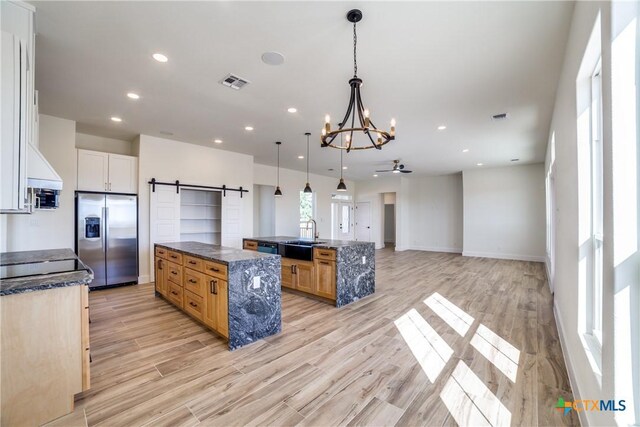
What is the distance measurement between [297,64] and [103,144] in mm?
Answer: 5214

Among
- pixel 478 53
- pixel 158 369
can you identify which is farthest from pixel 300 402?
pixel 478 53

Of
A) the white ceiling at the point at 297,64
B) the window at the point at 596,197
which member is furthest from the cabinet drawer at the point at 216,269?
the window at the point at 596,197

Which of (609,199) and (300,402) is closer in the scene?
(609,199)

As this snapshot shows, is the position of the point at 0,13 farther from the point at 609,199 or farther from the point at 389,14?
the point at 609,199

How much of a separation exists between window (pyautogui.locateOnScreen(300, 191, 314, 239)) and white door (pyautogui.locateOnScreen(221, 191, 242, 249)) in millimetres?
3292

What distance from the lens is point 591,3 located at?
5.33ft

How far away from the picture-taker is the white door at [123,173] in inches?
209

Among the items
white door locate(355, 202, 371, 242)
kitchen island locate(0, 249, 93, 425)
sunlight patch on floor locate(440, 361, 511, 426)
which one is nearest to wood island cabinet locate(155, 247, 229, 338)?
kitchen island locate(0, 249, 93, 425)

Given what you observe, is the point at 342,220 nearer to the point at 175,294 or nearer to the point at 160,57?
the point at 175,294

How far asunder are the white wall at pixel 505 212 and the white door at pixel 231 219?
736 centimetres

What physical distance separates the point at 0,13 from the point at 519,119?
20.5 ft

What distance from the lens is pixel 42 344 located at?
1855 millimetres

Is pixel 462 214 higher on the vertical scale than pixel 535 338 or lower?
higher

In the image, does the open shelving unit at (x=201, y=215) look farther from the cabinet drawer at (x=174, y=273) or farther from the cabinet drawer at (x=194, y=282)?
the cabinet drawer at (x=194, y=282)
